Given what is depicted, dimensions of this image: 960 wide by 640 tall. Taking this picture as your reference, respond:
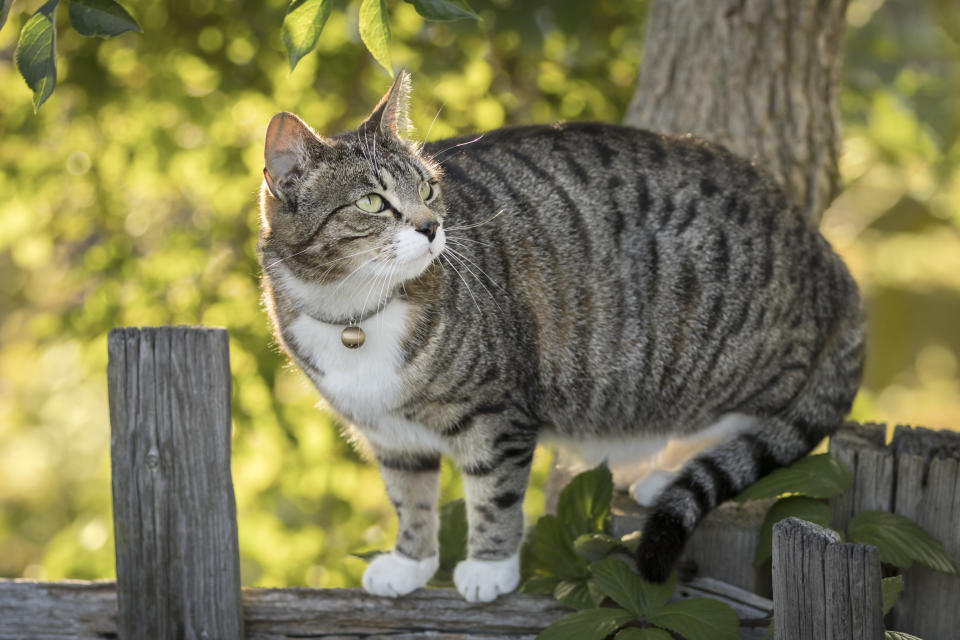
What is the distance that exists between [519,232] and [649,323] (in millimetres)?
493

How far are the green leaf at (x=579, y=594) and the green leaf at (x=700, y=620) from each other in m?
0.25

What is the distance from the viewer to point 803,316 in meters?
2.94

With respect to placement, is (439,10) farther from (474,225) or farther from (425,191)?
(474,225)

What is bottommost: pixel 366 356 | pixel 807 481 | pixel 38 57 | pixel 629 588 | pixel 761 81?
pixel 629 588

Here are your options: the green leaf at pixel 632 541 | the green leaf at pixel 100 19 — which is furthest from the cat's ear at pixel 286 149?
the green leaf at pixel 632 541

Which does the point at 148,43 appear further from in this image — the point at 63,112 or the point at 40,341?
the point at 40,341

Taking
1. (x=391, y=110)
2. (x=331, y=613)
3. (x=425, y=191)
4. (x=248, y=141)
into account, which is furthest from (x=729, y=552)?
(x=248, y=141)

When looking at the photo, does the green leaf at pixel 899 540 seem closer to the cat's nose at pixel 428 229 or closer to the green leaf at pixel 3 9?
the cat's nose at pixel 428 229

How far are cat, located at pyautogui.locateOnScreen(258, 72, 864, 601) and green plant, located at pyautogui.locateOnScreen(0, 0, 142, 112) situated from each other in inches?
17.7

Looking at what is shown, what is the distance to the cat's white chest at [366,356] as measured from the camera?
2.52 m

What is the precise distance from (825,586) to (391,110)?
166 centimetres

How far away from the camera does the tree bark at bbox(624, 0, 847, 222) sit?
3641mm

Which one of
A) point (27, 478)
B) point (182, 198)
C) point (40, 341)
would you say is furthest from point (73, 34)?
point (27, 478)

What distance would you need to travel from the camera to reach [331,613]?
2596 mm
